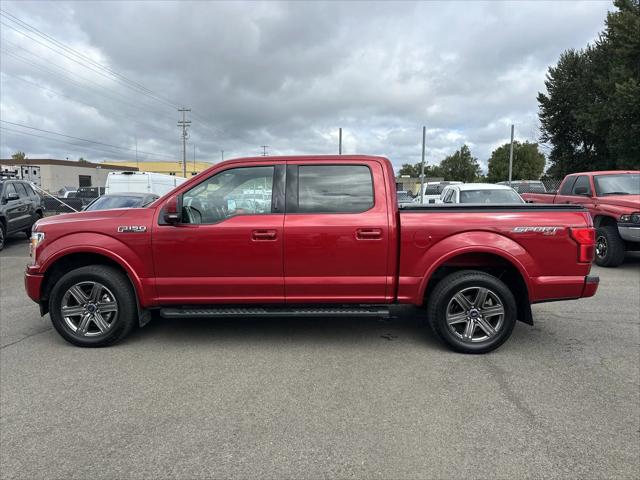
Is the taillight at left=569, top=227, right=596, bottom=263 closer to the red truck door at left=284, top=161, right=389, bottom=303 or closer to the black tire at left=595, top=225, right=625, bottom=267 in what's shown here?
the red truck door at left=284, top=161, right=389, bottom=303

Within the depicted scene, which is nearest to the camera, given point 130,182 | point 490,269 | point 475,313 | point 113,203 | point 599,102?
point 475,313

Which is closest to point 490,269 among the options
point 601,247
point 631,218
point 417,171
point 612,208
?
point 631,218

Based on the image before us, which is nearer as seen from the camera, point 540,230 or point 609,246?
point 540,230

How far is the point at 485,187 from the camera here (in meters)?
11.1

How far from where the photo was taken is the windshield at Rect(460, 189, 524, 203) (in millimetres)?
Answer: 10342

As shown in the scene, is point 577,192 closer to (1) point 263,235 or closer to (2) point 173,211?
(1) point 263,235

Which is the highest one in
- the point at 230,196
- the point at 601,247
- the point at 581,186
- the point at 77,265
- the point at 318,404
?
the point at 581,186

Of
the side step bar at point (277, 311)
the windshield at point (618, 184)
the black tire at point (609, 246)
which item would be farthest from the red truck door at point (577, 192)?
the side step bar at point (277, 311)

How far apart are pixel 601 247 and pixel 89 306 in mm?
9451

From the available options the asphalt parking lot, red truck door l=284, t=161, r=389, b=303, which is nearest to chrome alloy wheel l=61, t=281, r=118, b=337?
the asphalt parking lot

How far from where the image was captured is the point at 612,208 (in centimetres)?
855

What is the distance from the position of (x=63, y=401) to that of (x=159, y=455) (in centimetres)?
121

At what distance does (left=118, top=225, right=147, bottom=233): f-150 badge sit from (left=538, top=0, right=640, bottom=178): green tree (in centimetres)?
2810

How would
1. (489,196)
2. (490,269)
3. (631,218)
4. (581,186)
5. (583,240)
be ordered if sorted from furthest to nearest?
1. (489,196)
2. (581,186)
3. (631,218)
4. (490,269)
5. (583,240)
